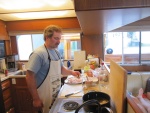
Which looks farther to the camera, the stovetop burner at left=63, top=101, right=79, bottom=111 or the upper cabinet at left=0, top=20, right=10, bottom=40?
the upper cabinet at left=0, top=20, right=10, bottom=40

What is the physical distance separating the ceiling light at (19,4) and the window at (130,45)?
1.87 m

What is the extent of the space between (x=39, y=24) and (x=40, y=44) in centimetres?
55

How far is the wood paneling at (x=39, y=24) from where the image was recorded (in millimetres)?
2609

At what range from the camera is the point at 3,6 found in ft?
6.47

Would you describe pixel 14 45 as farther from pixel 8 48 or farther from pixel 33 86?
pixel 33 86

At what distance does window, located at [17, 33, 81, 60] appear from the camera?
296cm

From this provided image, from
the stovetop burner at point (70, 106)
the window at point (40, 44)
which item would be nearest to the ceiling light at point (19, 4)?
the window at point (40, 44)

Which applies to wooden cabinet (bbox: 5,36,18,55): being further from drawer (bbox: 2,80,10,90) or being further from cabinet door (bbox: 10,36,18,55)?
drawer (bbox: 2,80,10,90)

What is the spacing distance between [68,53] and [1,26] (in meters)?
1.57

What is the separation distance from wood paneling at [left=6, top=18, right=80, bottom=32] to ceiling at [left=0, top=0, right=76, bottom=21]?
0.34 feet

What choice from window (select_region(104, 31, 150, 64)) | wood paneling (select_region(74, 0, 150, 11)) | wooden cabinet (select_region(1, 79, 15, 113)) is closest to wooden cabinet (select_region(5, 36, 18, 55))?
wooden cabinet (select_region(1, 79, 15, 113))

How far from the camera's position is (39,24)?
8.69 ft

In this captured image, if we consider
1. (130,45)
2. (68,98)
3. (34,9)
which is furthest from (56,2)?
(130,45)

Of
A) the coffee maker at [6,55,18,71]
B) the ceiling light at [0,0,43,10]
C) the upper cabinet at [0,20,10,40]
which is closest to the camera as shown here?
the ceiling light at [0,0,43,10]
